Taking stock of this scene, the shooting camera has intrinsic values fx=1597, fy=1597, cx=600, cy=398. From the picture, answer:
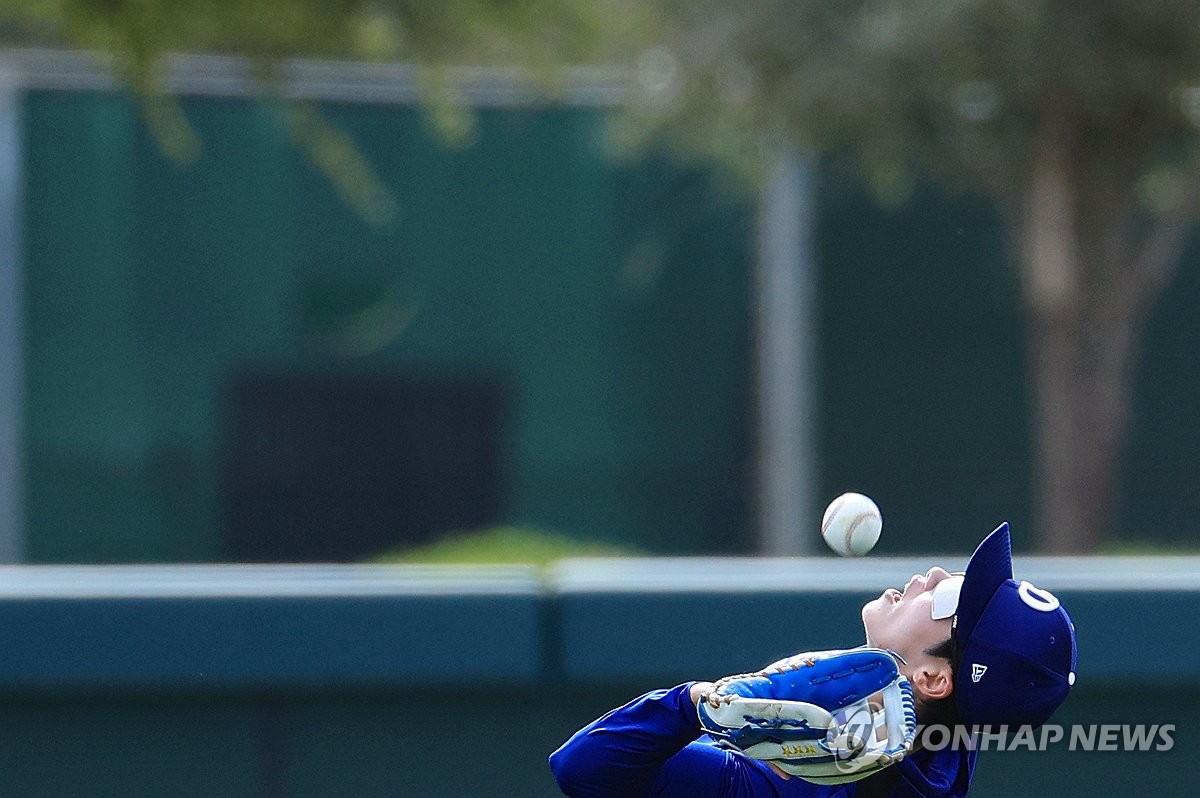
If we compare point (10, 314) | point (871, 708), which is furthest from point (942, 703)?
point (10, 314)

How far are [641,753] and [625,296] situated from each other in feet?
34.6

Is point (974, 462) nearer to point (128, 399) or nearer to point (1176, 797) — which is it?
point (128, 399)

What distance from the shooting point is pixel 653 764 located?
247 cm

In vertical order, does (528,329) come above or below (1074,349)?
above

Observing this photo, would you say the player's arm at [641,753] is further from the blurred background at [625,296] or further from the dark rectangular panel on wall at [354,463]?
the dark rectangular panel on wall at [354,463]

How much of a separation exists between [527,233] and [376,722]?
9.05 metres

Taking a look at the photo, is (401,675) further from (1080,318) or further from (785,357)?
(785,357)

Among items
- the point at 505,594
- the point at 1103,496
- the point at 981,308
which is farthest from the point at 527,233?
the point at 505,594

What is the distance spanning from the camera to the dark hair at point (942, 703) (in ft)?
8.03

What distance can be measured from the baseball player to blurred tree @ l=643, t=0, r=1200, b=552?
7.91 meters

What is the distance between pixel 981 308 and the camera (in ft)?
42.9

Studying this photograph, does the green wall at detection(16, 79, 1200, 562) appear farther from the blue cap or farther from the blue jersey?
the blue cap

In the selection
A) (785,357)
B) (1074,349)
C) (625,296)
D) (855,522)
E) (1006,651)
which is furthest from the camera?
(625,296)

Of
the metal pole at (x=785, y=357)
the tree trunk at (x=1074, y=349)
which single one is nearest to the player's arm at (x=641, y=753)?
the tree trunk at (x=1074, y=349)
